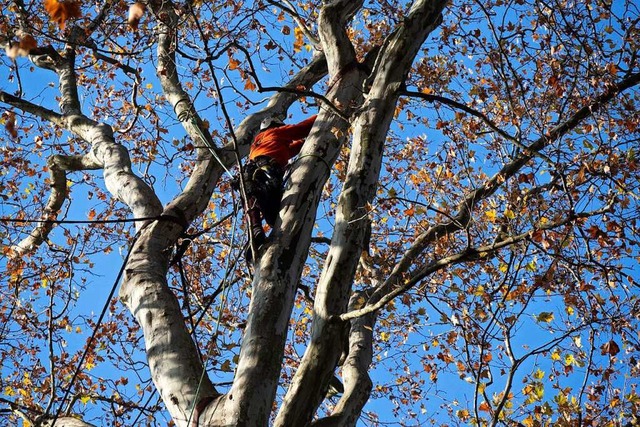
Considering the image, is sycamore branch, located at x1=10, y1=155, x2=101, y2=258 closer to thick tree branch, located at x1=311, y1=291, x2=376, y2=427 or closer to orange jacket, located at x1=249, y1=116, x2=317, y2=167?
orange jacket, located at x1=249, y1=116, x2=317, y2=167

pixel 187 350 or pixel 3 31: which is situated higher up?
pixel 3 31

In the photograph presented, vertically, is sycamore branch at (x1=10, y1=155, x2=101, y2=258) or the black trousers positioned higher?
sycamore branch at (x1=10, y1=155, x2=101, y2=258)

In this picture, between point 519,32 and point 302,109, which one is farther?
point 302,109

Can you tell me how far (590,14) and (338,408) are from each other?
508cm

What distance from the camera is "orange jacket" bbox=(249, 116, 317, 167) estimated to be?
5855 mm

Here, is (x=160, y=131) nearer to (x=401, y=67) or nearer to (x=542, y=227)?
(x=401, y=67)

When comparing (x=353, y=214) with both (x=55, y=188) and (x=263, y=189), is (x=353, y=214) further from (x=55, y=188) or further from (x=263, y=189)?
(x=55, y=188)

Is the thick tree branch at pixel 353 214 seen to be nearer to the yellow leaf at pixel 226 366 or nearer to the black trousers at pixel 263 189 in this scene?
the black trousers at pixel 263 189

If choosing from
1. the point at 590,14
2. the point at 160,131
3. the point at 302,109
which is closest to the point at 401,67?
the point at 590,14

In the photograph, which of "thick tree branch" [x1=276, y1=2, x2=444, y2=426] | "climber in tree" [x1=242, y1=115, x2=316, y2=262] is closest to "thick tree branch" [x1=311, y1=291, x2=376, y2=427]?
"thick tree branch" [x1=276, y1=2, x2=444, y2=426]

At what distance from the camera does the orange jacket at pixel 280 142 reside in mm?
5855

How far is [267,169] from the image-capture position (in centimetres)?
548

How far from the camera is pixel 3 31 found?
7691 mm

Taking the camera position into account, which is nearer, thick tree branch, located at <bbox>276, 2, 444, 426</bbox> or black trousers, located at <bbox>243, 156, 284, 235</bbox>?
thick tree branch, located at <bbox>276, 2, 444, 426</bbox>
